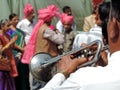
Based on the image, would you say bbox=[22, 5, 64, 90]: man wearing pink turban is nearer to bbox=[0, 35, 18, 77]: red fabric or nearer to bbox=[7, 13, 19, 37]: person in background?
bbox=[0, 35, 18, 77]: red fabric

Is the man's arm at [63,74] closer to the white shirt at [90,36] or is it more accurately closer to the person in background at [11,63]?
the white shirt at [90,36]

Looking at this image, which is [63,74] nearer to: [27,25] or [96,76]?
[96,76]

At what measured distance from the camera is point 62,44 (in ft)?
28.0

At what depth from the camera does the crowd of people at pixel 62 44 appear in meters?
2.08

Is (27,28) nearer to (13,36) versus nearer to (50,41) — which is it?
(13,36)

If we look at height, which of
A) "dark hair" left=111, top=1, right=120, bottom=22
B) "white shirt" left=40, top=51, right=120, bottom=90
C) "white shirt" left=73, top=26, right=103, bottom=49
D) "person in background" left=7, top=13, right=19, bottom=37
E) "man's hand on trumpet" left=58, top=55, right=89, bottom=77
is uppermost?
"dark hair" left=111, top=1, right=120, bottom=22

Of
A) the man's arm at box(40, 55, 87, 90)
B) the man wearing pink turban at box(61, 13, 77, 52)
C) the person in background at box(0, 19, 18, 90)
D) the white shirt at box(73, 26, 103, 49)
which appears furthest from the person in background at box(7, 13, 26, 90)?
the man's arm at box(40, 55, 87, 90)

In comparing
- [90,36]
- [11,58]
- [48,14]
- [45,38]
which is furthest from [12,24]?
[90,36]

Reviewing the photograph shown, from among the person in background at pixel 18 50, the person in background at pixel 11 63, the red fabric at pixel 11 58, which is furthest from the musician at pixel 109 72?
the person in background at pixel 18 50

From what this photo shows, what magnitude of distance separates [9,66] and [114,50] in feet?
20.0

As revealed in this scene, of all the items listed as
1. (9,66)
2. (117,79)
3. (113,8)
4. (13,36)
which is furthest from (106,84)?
(13,36)

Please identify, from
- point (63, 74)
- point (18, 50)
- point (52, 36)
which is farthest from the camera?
point (18, 50)

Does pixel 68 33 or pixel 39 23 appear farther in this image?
pixel 68 33

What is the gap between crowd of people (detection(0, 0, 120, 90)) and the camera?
2082 millimetres
